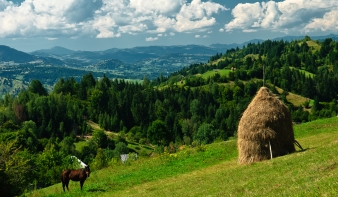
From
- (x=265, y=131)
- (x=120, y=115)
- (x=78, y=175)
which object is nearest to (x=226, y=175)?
(x=265, y=131)

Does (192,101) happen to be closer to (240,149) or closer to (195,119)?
(195,119)

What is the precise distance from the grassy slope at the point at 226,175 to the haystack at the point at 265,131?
1.95 metres

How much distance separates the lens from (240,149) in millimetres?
27781

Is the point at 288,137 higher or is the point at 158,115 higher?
the point at 288,137

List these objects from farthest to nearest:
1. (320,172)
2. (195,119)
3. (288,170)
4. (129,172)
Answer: (195,119) → (129,172) → (288,170) → (320,172)

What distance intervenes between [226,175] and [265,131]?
5942 mm

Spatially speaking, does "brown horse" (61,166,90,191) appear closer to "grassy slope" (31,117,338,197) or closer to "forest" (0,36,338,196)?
"grassy slope" (31,117,338,197)

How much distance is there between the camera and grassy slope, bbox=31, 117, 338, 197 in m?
14.8

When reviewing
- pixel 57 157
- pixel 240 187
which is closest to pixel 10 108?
pixel 57 157

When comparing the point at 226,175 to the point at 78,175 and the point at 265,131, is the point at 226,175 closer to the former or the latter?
the point at 265,131

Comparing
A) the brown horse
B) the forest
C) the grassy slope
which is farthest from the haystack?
the forest

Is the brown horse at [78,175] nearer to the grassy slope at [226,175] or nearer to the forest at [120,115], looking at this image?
the grassy slope at [226,175]

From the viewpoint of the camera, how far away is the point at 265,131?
86.0 ft

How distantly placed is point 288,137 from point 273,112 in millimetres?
2728
